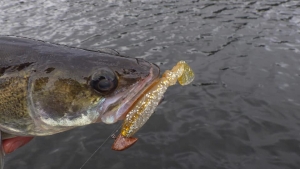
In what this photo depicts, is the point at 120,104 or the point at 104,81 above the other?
the point at 104,81

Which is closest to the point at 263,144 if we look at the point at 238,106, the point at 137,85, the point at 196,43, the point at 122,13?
the point at 238,106

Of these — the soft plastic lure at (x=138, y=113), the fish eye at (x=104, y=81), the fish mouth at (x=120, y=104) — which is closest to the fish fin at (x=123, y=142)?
the soft plastic lure at (x=138, y=113)

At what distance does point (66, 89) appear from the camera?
226cm

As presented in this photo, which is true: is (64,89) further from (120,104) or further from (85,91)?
(120,104)

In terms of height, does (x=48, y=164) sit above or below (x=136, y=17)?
below

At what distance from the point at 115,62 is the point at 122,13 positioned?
383 inches

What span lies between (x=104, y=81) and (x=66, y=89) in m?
0.30

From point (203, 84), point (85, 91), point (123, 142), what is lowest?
point (203, 84)

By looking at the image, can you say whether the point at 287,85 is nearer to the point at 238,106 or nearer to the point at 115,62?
the point at 238,106

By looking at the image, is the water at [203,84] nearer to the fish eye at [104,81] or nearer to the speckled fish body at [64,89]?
the speckled fish body at [64,89]

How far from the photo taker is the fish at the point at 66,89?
7.32ft

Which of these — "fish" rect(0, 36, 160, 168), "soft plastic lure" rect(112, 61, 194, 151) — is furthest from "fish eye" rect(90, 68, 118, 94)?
"soft plastic lure" rect(112, 61, 194, 151)

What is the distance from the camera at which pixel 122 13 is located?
11680 mm

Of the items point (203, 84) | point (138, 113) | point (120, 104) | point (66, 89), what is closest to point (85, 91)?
point (66, 89)
